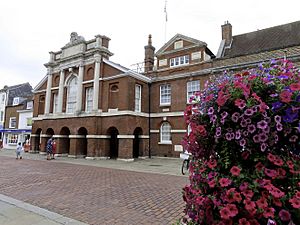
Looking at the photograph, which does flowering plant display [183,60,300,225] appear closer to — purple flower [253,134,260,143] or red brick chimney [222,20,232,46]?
purple flower [253,134,260,143]

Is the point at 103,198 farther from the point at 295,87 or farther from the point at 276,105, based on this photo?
the point at 295,87

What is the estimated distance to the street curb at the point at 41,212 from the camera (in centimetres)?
495

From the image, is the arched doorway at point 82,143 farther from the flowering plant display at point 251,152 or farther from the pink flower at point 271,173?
the pink flower at point 271,173

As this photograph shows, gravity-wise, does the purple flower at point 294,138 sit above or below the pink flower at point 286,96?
below

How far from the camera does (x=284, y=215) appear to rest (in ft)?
6.88

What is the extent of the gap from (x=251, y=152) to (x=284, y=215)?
620 millimetres

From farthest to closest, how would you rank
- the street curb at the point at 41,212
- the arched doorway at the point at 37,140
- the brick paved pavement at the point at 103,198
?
1. the arched doorway at the point at 37,140
2. the brick paved pavement at the point at 103,198
3. the street curb at the point at 41,212

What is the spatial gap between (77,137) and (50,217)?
57.2 ft

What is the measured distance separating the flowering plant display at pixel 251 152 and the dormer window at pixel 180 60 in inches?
791

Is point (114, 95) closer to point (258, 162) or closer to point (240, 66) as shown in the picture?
point (240, 66)

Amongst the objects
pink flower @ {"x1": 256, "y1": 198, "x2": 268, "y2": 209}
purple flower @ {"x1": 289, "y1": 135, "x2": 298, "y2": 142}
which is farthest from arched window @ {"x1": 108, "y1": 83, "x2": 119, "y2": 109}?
pink flower @ {"x1": 256, "y1": 198, "x2": 268, "y2": 209}

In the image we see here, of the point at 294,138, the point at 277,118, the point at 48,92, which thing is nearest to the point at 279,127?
the point at 277,118

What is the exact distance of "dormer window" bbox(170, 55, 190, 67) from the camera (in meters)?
22.2

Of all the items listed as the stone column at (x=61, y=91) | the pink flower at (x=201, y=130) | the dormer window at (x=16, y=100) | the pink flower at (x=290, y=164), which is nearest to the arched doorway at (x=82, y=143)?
the stone column at (x=61, y=91)
